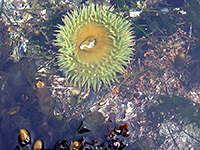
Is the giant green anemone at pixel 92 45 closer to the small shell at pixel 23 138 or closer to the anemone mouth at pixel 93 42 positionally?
the anemone mouth at pixel 93 42

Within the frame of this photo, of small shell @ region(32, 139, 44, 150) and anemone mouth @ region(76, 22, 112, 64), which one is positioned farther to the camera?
anemone mouth @ region(76, 22, 112, 64)

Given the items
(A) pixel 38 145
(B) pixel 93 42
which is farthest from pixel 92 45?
(A) pixel 38 145

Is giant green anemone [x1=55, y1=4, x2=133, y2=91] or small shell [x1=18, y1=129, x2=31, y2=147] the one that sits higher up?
giant green anemone [x1=55, y1=4, x2=133, y2=91]

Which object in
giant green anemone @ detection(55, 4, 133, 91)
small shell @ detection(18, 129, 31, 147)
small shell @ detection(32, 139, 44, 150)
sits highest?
giant green anemone @ detection(55, 4, 133, 91)

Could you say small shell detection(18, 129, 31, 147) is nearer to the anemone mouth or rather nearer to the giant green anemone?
the giant green anemone

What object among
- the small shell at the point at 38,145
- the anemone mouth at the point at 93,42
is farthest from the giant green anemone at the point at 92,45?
the small shell at the point at 38,145

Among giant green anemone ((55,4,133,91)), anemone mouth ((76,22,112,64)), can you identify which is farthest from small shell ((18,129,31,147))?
anemone mouth ((76,22,112,64))

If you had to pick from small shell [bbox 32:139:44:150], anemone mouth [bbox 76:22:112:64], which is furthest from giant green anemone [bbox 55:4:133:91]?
small shell [bbox 32:139:44:150]

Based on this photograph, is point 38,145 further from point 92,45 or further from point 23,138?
point 92,45

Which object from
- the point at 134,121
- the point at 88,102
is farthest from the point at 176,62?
the point at 88,102
